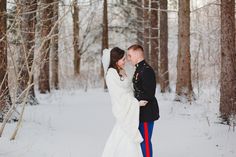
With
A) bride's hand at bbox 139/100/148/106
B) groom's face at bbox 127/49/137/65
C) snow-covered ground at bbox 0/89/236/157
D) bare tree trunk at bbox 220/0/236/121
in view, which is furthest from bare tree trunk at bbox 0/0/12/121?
bare tree trunk at bbox 220/0/236/121

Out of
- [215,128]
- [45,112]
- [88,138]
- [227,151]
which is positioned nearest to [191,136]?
[215,128]

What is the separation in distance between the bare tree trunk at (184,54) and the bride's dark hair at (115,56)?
8424 millimetres

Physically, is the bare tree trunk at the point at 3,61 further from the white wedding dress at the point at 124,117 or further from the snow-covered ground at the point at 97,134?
the white wedding dress at the point at 124,117

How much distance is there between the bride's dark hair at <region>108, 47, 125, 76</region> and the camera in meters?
5.88

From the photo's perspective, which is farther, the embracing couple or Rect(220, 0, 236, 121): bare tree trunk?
Rect(220, 0, 236, 121): bare tree trunk

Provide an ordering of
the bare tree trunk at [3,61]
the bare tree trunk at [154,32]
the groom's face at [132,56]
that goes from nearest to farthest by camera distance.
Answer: the groom's face at [132,56] < the bare tree trunk at [3,61] < the bare tree trunk at [154,32]

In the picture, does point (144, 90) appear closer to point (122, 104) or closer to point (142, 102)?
point (142, 102)

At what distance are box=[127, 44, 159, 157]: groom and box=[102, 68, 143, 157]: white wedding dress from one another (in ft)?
0.30

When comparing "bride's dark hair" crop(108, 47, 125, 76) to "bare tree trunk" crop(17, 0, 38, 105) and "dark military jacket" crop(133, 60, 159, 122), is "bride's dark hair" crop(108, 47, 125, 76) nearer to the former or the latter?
"dark military jacket" crop(133, 60, 159, 122)

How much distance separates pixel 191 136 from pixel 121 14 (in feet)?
77.3

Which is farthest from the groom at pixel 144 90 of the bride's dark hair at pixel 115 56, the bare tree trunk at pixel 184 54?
the bare tree trunk at pixel 184 54

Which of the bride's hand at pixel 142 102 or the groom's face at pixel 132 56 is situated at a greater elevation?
the groom's face at pixel 132 56

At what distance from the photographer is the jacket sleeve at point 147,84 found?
230 inches

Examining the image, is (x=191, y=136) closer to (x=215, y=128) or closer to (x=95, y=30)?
(x=215, y=128)
